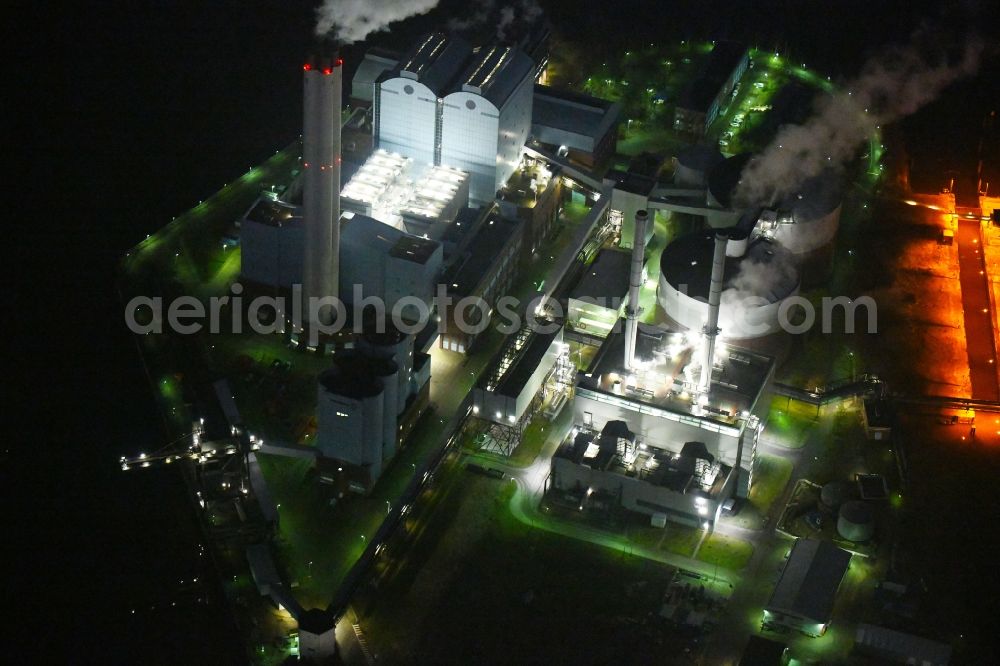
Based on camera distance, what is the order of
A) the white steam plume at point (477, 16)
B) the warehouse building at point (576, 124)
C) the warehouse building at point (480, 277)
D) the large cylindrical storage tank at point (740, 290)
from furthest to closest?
the white steam plume at point (477, 16) → the warehouse building at point (576, 124) → the warehouse building at point (480, 277) → the large cylindrical storage tank at point (740, 290)

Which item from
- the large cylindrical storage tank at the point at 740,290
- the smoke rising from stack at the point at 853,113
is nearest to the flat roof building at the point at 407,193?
the large cylindrical storage tank at the point at 740,290

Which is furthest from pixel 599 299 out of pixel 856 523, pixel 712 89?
→ pixel 712 89

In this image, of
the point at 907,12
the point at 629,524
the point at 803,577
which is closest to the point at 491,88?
the point at 629,524

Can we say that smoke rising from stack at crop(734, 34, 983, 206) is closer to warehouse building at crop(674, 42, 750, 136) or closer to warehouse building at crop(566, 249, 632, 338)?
warehouse building at crop(674, 42, 750, 136)

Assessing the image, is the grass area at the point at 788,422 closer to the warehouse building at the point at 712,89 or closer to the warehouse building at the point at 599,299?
the warehouse building at the point at 599,299

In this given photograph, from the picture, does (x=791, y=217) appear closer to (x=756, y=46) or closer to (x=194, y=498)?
(x=756, y=46)

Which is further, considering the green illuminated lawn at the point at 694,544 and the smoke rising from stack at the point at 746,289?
the smoke rising from stack at the point at 746,289

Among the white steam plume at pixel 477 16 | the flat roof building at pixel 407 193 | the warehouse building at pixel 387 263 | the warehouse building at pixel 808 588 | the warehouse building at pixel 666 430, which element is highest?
the white steam plume at pixel 477 16
